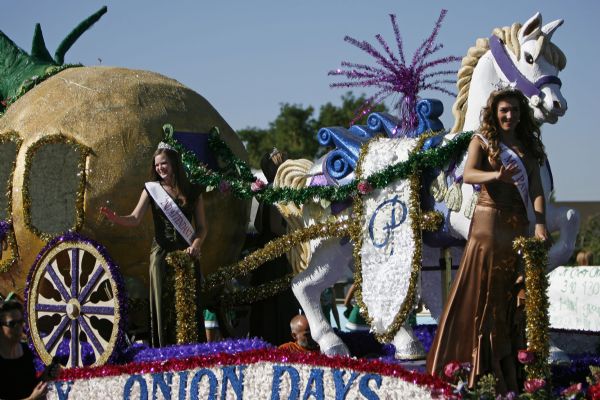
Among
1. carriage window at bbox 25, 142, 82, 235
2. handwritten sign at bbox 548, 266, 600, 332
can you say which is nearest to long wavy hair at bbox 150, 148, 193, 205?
carriage window at bbox 25, 142, 82, 235

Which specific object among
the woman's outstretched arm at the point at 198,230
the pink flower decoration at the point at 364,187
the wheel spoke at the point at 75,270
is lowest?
the wheel spoke at the point at 75,270

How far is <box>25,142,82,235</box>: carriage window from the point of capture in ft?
27.9

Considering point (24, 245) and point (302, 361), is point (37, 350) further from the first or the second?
point (302, 361)

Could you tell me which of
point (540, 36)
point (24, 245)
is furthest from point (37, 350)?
point (540, 36)

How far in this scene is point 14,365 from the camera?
5.26 m

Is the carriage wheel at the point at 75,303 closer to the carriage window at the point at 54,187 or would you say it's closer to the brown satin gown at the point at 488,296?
the carriage window at the point at 54,187

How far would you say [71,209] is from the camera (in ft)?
28.0

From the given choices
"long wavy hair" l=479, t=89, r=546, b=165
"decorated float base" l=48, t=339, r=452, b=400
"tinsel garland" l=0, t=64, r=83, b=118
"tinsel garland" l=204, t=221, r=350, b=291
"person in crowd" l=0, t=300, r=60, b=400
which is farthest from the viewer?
"tinsel garland" l=0, t=64, r=83, b=118

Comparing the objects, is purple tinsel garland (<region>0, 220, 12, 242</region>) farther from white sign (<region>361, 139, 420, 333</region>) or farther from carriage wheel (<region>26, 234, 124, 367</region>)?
white sign (<region>361, 139, 420, 333</region>)

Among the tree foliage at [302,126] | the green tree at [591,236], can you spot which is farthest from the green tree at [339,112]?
the green tree at [591,236]

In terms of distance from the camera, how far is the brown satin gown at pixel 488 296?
20.5ft

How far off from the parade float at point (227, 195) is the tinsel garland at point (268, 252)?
0.04 feet

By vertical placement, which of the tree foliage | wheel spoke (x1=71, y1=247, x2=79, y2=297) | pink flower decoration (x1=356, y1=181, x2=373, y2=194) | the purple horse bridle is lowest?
wheel spoke (x1=71, y1=247, x2=79, y2=297)

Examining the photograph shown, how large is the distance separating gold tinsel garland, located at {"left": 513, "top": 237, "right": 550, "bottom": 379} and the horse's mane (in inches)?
84.6
